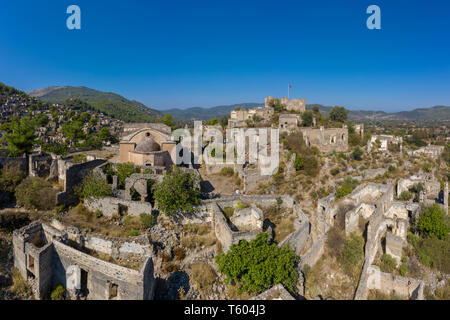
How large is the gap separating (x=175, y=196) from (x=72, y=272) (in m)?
4.69

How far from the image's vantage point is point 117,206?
11.7 m

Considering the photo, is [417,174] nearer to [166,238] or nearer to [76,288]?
[166,238]

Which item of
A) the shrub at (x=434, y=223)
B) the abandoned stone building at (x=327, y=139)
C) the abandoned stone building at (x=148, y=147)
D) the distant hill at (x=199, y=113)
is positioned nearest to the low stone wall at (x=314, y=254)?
the shrub at (x=434, y=223)

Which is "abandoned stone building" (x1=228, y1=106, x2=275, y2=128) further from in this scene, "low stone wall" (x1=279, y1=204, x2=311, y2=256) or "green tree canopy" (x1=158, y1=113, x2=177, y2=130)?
"low stone wall" (x1=279, y1=204, x2=311, y2=256)

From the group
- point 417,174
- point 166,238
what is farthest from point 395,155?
point 166,238

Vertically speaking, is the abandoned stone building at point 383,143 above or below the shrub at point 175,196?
above

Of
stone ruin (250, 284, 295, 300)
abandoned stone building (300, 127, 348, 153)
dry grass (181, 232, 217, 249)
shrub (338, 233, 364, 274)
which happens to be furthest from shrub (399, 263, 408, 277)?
abandoned stone building (300, 127, 348, 153)

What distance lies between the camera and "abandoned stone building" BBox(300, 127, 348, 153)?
79.7 feet

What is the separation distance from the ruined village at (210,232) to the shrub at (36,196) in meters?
0.06

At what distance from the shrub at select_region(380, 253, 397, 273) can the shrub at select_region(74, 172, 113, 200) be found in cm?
1392

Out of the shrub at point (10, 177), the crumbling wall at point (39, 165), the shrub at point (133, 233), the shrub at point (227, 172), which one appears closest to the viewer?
the shrub at point (133, 233)

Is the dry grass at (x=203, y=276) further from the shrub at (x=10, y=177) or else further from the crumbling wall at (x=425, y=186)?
the crumbling wall at (x=425, y=186)

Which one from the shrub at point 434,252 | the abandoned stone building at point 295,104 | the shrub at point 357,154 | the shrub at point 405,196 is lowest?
the shrub at point 434,252

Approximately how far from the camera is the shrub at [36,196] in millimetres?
11984
